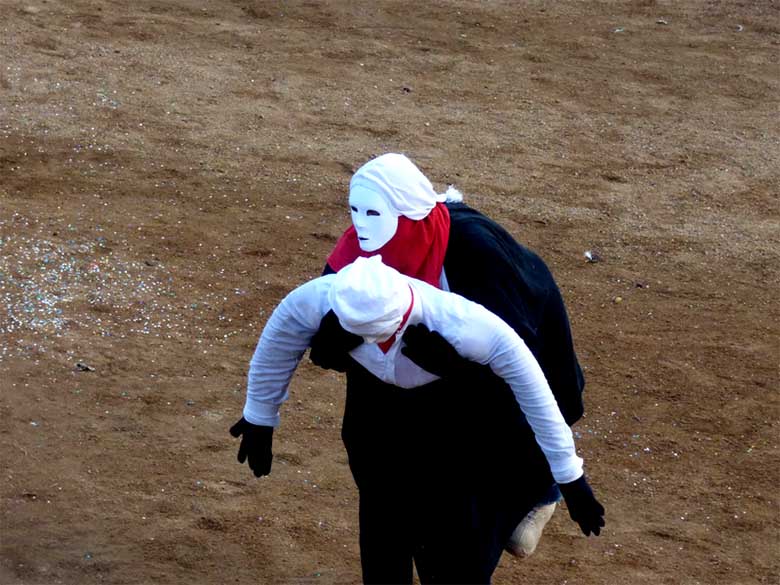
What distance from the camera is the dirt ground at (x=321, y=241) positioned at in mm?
4789

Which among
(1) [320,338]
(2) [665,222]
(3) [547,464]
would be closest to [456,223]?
(1) [320,338]

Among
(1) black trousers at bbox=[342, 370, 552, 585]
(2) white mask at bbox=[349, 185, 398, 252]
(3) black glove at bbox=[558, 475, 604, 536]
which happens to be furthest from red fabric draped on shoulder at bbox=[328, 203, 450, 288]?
(3) black glove at bbox=[558, 475, 604, 536]

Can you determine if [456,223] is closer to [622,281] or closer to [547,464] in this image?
[547,464]

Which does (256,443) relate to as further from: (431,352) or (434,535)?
(431,352)

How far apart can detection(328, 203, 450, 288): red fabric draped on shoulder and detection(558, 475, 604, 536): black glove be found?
2.19 ft

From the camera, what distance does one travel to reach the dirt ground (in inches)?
189

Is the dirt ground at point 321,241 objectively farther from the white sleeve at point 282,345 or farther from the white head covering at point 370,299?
the white head covering at point 370,299

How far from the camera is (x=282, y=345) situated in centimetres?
338

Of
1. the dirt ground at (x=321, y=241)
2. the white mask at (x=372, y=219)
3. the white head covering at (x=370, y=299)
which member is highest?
the white mask at (x=372, y=219)

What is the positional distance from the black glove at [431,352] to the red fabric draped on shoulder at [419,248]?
7.9 inches

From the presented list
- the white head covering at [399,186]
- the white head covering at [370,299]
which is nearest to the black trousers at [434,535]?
the white head covering at [370,299]

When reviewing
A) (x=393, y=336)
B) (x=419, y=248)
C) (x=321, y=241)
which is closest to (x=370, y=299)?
(x=393, y=336)

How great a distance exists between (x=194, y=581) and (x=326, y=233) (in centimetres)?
259

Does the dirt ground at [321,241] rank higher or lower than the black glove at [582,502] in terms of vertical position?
lower
